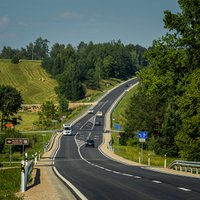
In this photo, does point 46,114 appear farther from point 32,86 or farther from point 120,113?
point 32,86

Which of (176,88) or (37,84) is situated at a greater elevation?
(37,84)

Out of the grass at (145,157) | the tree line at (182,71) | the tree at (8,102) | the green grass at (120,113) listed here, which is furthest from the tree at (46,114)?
the tree line at (182,71)

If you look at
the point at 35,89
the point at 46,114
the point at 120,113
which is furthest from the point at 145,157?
the point at 35,89

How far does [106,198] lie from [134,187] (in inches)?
127

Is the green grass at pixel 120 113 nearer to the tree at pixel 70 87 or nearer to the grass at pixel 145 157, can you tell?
the tree at pixel 70 87

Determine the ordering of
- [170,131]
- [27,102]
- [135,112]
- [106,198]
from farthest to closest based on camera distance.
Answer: [27,102]
[135,112]
[170,131]
[106,198]

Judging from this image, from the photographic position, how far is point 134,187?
655 inches

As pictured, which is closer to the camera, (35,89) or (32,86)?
(35,89)

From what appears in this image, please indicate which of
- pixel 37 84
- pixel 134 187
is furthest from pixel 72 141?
pixel 37 84

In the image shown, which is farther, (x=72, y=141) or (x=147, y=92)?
(x=72, y=141)

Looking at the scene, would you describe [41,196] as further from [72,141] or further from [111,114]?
[111,114]

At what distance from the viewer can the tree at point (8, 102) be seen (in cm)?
9731

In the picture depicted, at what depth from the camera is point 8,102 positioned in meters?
97.9

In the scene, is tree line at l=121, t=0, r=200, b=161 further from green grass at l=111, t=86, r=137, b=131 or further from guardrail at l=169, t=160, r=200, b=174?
green grass at l=111, t=86, r=137, b=131
